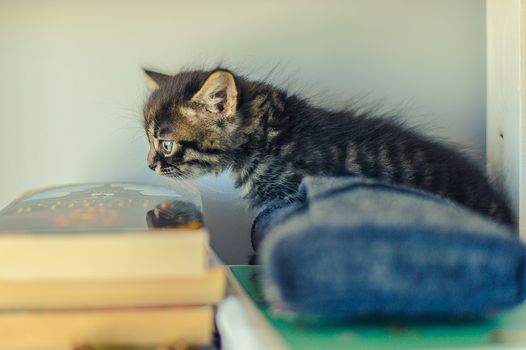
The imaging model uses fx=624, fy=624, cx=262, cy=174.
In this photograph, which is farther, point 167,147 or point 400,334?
point 167,147

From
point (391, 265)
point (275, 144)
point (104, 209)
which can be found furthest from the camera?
point (275, 144)

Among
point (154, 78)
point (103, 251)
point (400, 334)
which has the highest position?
point (154, 78)

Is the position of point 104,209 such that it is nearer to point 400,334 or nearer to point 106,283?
point 106,283

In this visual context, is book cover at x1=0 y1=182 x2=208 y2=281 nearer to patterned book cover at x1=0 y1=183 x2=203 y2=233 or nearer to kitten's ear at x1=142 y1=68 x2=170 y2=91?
patterned book cover at x1=0 y1=183 x2=203 y2=233

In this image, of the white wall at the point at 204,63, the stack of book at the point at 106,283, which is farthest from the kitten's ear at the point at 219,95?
the stack of book at the point at 106,283

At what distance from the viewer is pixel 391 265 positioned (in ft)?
1.70

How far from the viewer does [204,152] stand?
942 millimetres

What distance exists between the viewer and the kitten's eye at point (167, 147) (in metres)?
0.94

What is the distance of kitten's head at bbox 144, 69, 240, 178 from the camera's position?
36.7 inches

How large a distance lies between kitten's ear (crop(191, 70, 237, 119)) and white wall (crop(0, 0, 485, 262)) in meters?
0.11

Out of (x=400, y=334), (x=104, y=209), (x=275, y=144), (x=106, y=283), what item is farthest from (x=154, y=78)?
(x=400, y=334)

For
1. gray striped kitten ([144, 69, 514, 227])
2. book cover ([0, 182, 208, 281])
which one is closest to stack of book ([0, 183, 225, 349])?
book cover ([0, 182, 208, 281])

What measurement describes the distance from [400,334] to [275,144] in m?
0.43

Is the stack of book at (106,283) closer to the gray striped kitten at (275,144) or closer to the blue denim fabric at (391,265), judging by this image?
the blue denim fabric at (391,265)
